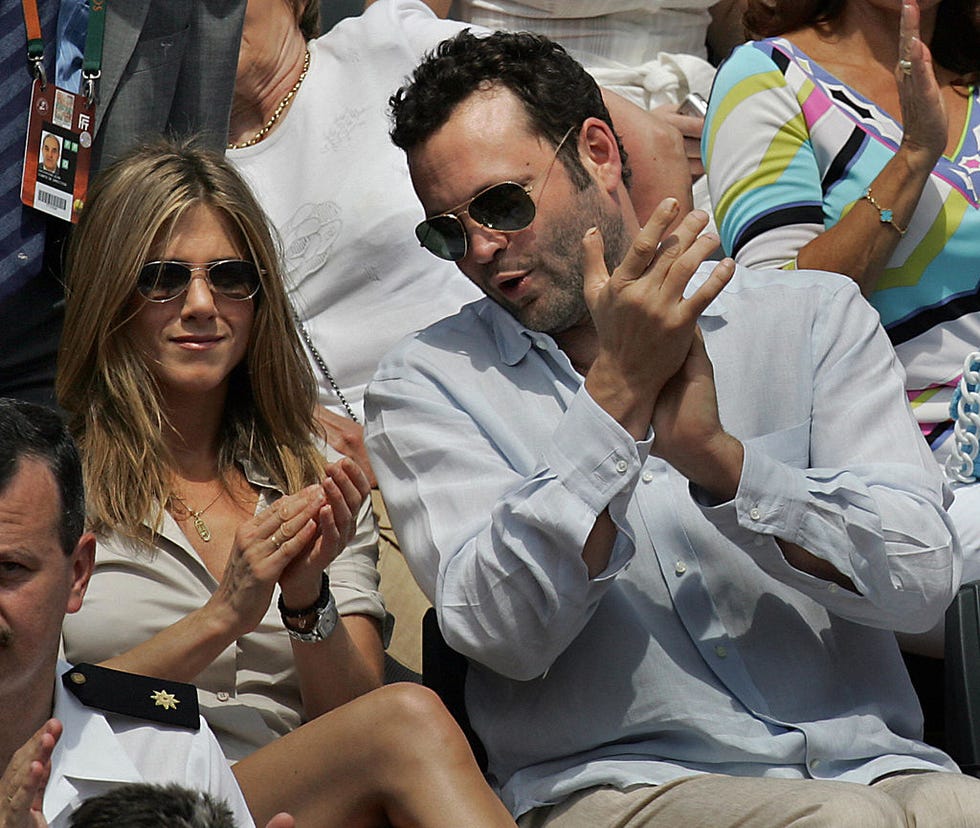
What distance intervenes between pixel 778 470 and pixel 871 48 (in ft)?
4.95

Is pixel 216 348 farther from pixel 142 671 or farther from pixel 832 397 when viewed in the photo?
pixel 832 397

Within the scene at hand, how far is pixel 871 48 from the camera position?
3771mm

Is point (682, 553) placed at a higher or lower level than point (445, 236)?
lower

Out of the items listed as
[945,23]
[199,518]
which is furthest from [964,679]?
[945,23]

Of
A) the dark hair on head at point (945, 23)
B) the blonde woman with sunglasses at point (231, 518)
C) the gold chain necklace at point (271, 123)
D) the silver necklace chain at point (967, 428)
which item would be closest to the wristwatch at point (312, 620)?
the blonde woman with sunglasses at point (231, 518)

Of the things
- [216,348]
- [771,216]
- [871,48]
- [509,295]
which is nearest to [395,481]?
[509,295]

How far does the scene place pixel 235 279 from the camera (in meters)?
3.36

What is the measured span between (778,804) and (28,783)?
3.50 feet

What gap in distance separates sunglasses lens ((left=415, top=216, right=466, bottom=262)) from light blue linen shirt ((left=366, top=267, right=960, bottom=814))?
0.15 metres

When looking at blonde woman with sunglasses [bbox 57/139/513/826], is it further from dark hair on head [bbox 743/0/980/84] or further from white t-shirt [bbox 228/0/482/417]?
dark hair on head [bbox 743/0/980/84]

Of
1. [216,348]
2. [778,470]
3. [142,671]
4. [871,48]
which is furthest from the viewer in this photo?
[871,48]

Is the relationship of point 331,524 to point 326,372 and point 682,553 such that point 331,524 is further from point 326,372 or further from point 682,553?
point 326,372

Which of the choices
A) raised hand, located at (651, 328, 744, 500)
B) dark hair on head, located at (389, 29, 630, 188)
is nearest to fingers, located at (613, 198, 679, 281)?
raised hand, located at (651, 328, 744, 500)

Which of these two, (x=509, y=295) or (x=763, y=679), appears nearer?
(x=763, y=679)
